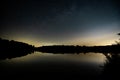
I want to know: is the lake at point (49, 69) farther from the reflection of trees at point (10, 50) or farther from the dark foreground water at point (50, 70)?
the reflection of trees at point (10, 50)

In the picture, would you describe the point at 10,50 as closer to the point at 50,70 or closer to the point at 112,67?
the point at 50,70

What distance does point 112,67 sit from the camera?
6.77 metres

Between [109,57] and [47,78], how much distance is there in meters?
8.18

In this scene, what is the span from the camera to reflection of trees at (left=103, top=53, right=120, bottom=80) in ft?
21.5

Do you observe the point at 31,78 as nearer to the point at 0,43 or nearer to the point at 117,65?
the point at 117,65

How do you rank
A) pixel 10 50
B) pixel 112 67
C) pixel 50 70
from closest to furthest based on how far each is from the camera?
pixel 112 67
pixel 50 70
pixel 10 50

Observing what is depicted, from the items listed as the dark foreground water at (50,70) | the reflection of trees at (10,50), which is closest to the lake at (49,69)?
the dark foreground water at (50,70)

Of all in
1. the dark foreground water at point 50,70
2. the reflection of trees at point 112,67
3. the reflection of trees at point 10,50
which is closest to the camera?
the reflection of trees at point 112,67

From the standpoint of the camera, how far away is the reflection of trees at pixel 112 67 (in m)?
6.55

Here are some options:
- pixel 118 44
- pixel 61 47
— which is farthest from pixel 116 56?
pixel 61 47

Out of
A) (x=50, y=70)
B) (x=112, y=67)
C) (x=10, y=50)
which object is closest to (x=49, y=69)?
(x=50, y=70)

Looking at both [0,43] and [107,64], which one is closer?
[107,64]

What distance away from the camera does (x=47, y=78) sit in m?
14.4

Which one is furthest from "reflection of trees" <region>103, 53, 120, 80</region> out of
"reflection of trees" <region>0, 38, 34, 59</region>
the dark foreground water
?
"reflection of trees" <region>0, 38, 34, 59</region>
